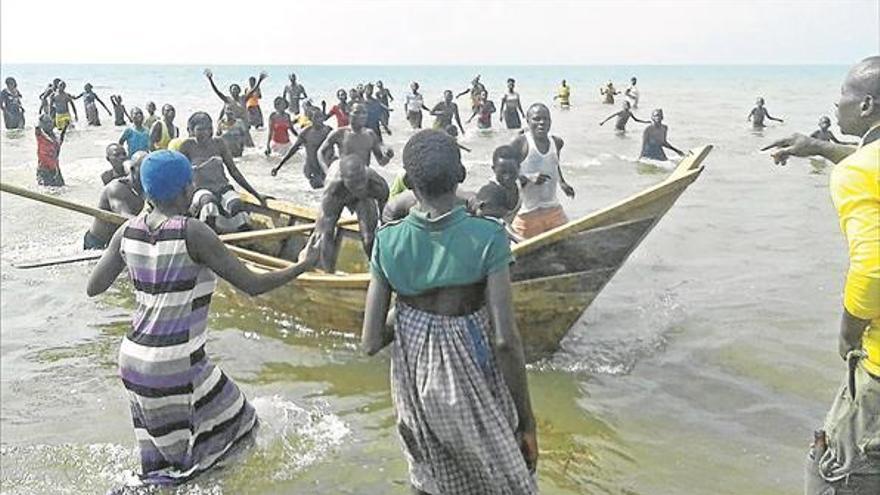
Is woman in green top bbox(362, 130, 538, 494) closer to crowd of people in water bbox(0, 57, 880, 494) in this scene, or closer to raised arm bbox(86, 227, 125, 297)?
crowd of people in water bbox(0, 57, 880, 494)

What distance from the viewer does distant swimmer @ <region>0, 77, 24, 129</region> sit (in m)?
26.2

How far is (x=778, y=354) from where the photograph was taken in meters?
6.68

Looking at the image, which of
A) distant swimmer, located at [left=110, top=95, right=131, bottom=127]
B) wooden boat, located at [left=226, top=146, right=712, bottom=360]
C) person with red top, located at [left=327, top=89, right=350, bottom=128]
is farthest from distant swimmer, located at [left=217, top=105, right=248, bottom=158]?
wooden boat, located at [left=226, top=146, right=712, bottom=360]

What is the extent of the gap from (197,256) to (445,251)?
129cm

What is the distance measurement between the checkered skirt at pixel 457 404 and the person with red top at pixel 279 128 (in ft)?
49.2

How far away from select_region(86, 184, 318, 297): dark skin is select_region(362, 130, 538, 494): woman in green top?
882mm

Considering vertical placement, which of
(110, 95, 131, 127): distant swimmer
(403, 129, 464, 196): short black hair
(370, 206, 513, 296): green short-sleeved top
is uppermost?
(403, 129, 464, 196): short black hair

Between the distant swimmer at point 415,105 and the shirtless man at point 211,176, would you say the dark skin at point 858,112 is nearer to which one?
the shirtless man at point 211,176

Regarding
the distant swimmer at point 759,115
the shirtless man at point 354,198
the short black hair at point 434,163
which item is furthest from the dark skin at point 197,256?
the distant swimmer at point 759,115

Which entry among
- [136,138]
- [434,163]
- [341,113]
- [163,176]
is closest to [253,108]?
[341,113]

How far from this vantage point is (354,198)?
22.4ft

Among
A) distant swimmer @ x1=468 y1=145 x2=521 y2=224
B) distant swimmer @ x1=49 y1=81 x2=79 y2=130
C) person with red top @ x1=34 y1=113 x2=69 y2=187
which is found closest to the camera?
distant swimmer @ x1=468 y1=145 x2=521 y2=224

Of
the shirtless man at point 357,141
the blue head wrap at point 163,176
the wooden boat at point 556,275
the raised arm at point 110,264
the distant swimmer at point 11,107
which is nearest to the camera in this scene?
the blue head wrap at point 163,176

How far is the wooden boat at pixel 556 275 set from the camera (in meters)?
5.25
